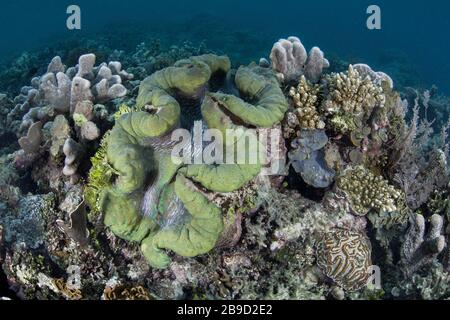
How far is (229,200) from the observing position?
365cm

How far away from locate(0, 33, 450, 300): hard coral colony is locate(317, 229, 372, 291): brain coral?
1 centimetres

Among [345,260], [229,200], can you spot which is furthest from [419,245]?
[229,200]

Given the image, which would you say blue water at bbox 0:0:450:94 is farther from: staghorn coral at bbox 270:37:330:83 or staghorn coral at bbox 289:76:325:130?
staghorn coral at bbox 289:76:325:130

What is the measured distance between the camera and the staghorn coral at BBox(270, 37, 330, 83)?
5.00 m

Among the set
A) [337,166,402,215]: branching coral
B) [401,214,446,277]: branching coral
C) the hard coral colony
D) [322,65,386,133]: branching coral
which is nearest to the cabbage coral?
the hard coral colony

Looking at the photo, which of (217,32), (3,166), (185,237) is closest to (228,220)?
(185,237)

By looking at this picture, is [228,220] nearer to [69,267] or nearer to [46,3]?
[69,267]

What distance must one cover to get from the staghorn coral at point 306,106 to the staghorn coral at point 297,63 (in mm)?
575

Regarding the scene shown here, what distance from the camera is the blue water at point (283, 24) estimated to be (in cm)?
2631

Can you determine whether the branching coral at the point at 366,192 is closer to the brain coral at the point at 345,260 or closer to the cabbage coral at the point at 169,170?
the brain coral at the point at 345,260

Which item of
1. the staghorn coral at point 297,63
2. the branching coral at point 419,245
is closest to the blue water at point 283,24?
the staghorn coral at point 297,63

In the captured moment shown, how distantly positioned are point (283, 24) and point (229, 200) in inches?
A: 1678
